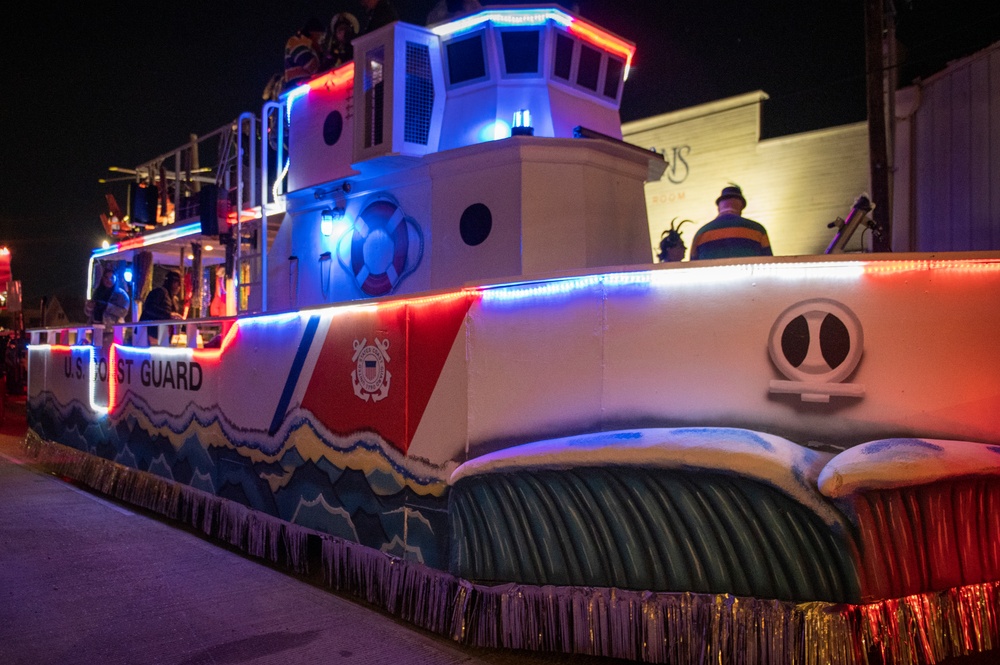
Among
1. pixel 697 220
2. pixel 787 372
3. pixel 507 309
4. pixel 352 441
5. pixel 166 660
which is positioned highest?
pixel 697 220

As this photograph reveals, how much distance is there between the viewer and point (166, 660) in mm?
3848

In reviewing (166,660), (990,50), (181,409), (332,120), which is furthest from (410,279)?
(990,50)

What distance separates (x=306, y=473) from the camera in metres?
5.57

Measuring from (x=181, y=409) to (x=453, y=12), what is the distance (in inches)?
182

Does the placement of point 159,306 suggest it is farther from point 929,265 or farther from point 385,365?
point 929,265

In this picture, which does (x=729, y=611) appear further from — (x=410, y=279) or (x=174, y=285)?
(x=174, y=285)

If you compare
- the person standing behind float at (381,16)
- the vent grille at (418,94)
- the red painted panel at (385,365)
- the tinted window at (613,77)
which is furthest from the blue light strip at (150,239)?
the tinted window at (613,77)

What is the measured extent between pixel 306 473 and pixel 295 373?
785 millimetres

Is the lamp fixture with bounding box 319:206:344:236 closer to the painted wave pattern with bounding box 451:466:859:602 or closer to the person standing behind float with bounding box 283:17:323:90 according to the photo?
the person standing behind float with bounding box 283:17:323:90

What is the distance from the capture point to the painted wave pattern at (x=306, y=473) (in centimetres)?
453

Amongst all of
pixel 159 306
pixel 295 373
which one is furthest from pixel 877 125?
pixel 159 306

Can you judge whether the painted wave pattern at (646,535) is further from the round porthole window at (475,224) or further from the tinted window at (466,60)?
the tinted window at (466,60)

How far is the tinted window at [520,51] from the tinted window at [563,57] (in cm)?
20

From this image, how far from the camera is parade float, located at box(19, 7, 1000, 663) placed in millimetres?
3154
